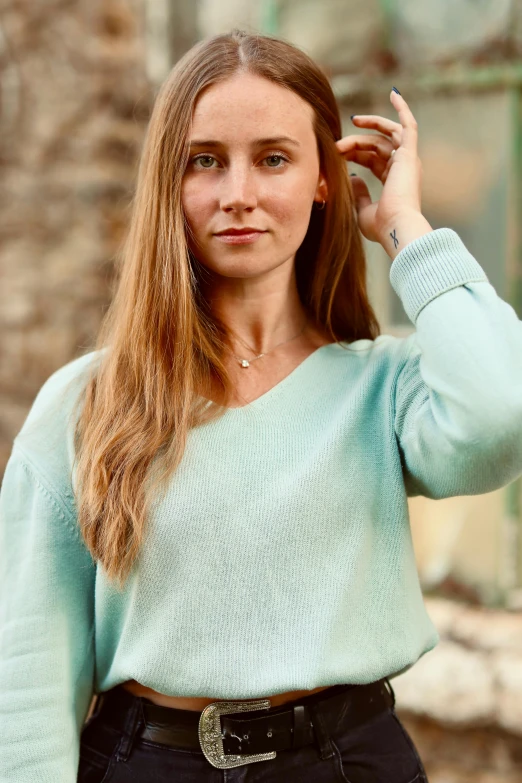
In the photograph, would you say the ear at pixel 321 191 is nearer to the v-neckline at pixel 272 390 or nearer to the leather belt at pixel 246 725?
the v-neckline at pixel 272 390

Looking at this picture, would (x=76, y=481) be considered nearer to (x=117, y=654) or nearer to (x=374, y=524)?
(x=117, y=654)

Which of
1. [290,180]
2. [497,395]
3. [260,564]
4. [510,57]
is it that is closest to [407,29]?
[510,57]

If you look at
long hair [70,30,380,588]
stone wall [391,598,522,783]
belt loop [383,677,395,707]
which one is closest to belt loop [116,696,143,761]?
long hair [70,30,380,588]

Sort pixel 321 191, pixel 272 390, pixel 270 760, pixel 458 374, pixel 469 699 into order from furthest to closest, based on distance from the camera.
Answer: pixel 469 699, pixel 321 191, pixel 272 390, pixel 270 760, pixel 458 374

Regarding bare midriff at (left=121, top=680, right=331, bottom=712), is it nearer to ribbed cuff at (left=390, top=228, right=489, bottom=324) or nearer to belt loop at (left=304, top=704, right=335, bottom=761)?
belt loop at (left=304, top=704, right=335, bottom=761)

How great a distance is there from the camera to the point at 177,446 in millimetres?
1386

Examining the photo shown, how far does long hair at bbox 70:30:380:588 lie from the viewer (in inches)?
54.2

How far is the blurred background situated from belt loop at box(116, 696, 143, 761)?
1228mm

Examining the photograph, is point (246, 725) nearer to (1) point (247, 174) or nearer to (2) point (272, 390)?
(2) point (272, 390)

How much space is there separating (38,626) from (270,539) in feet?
1.31

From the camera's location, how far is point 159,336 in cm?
147

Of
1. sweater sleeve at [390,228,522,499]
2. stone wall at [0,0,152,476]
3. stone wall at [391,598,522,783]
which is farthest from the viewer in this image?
stone wall at [0,0,152,476]

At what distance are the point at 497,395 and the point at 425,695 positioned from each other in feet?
4.80

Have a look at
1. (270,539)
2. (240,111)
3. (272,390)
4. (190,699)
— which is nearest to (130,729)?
(190,699)
